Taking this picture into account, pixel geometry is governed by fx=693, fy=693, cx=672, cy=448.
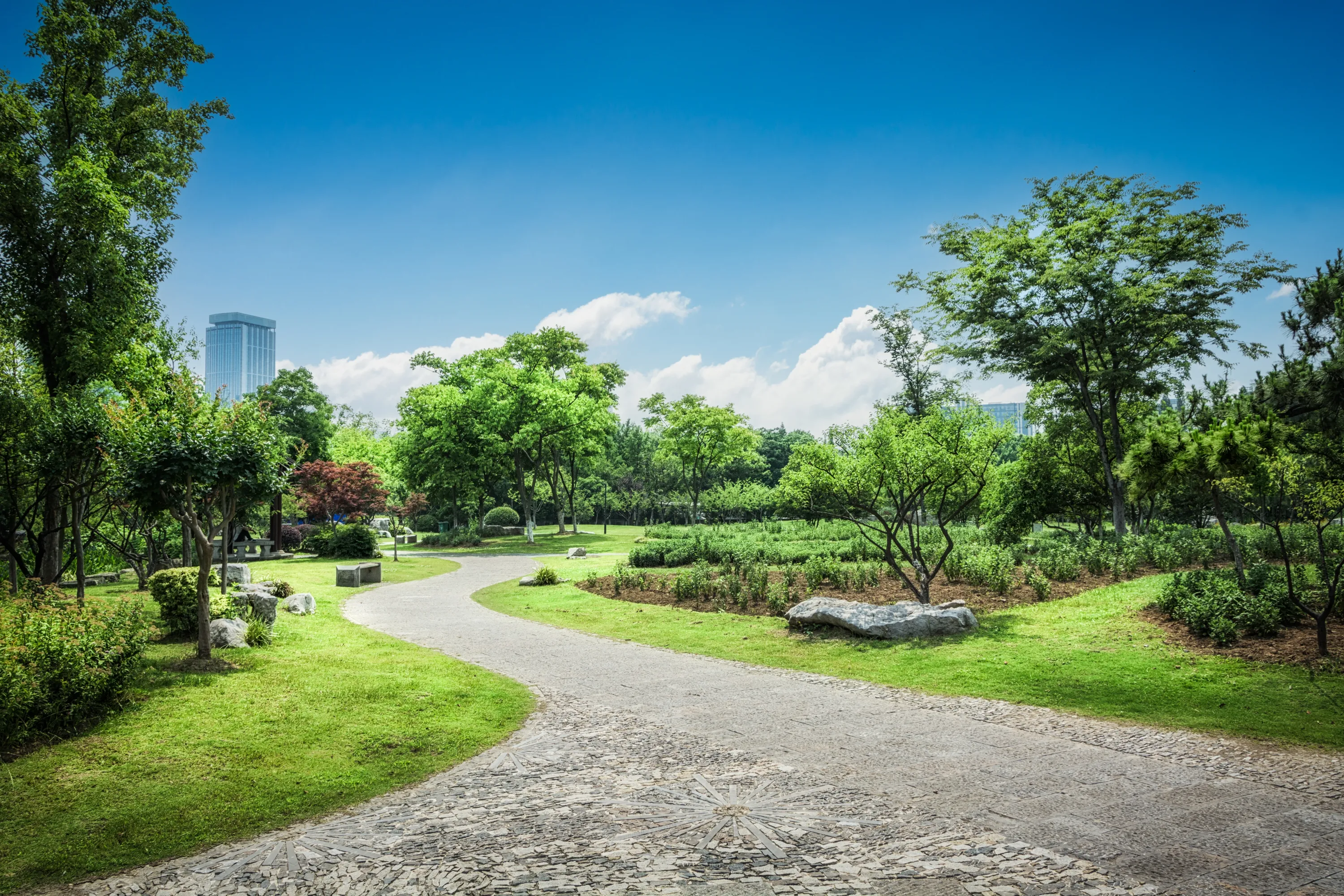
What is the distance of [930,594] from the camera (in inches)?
548

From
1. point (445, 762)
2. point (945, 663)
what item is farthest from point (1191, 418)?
point (445, 762)

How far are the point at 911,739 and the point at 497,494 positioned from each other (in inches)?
2045

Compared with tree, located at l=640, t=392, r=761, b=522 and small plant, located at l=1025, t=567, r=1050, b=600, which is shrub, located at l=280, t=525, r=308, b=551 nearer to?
tree, located at l=640, t=392, r=761, b=522

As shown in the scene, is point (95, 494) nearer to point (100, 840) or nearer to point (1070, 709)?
point (100, 840)

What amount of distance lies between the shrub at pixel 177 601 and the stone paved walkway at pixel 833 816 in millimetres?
6996

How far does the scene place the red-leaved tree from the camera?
3253cm

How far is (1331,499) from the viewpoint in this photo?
775cm

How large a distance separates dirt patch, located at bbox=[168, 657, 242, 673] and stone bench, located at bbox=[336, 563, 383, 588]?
1053cm

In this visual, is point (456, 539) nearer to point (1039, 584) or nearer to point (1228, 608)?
point (1039, 584)

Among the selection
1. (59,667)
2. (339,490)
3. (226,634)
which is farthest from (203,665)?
(339,490)

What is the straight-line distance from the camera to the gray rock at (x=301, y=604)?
13.8m

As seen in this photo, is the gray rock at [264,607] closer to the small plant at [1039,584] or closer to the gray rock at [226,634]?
the gray rock at [226,634]

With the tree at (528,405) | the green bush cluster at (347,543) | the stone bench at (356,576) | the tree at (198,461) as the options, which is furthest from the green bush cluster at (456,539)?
the tree at (198,461)

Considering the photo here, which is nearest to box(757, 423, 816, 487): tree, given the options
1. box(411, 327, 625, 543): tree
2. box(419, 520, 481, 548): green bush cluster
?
box(411, 327, 625, 543): tree
